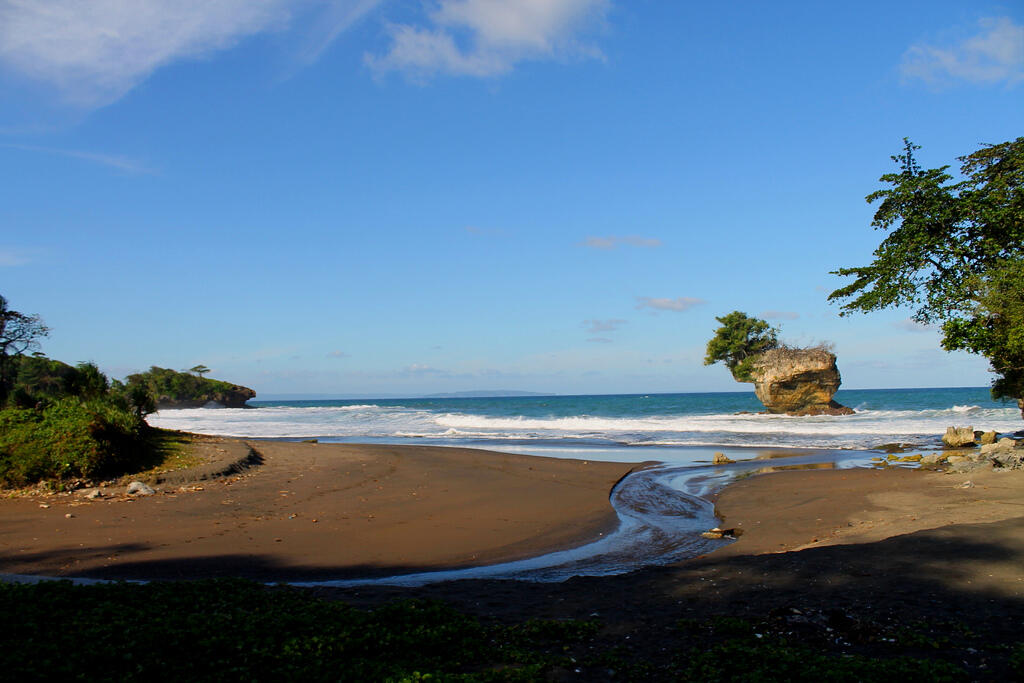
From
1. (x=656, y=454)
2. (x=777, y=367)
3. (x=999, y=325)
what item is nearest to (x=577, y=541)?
(x=656, y=454)

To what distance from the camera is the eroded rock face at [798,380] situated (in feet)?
141

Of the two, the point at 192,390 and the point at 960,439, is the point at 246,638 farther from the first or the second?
the point at 192,390

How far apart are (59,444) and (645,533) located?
37.4ft

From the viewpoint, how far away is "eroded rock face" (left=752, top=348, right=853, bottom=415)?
141 ft

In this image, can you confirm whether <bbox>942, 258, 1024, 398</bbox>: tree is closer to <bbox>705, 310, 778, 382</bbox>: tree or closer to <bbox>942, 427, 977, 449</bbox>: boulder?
<bbox>942, 427, 977, 449</bbox>: boulder

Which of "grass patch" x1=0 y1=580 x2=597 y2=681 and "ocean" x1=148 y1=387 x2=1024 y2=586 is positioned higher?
"grass patch" x1=0 y1=580 x2=597 y2=681

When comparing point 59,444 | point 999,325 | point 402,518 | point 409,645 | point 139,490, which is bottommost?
point 402,518

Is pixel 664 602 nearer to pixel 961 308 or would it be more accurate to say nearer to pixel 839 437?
pixel 961 308

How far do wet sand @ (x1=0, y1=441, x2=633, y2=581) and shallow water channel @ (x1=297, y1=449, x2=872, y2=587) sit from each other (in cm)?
37

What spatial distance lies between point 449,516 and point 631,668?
23.8 ft

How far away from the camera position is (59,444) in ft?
39.6

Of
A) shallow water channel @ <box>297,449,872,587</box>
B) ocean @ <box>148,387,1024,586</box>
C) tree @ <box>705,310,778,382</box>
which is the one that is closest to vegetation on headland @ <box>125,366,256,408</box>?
ocean @ <box>148,387,1024,586</box>

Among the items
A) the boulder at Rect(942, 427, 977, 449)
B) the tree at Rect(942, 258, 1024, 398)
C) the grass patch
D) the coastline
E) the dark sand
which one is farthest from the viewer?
the boulder at Rect(942, 427, 977, 449)

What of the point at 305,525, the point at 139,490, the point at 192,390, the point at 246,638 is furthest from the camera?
the point at 192,390
